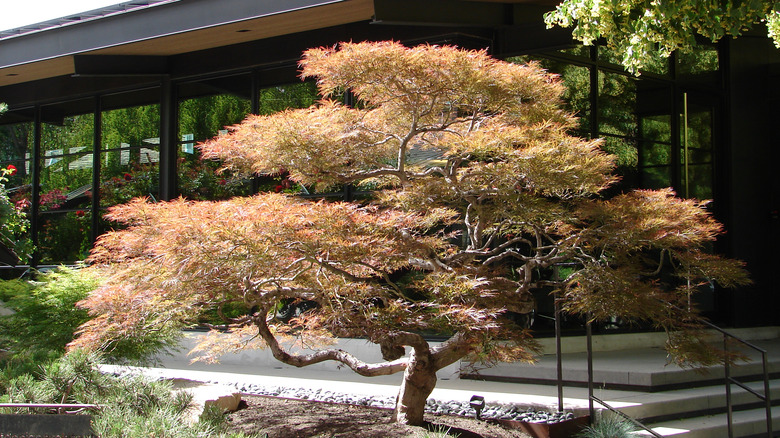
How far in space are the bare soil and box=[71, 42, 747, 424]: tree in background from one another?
27 cm

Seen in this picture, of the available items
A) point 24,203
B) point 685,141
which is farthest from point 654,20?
point 24,203

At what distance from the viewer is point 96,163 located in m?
11.9

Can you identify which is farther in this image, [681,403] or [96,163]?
[96,163]

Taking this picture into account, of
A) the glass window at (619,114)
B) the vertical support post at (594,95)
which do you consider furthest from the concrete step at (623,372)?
the vertical support post at (594,95)

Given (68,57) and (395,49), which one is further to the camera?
(68,57)

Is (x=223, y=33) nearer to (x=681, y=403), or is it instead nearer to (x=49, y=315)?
(x=49, y=315)

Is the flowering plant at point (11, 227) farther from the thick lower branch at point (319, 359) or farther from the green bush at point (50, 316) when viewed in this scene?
the thick lower branch at point (319, 359)

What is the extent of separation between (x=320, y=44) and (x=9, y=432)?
6531 millimetres

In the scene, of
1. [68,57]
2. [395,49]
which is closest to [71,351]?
[395,49]

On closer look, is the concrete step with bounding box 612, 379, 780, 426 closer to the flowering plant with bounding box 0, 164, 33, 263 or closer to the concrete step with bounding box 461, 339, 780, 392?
the concrete step with bounding box 461, 339, 780, 392

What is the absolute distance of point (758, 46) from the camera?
456 inches

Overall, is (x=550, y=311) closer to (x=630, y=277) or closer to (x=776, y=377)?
(x=776, y=377)

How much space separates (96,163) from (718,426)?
10169 millimetres

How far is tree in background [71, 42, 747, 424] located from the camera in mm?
4520
